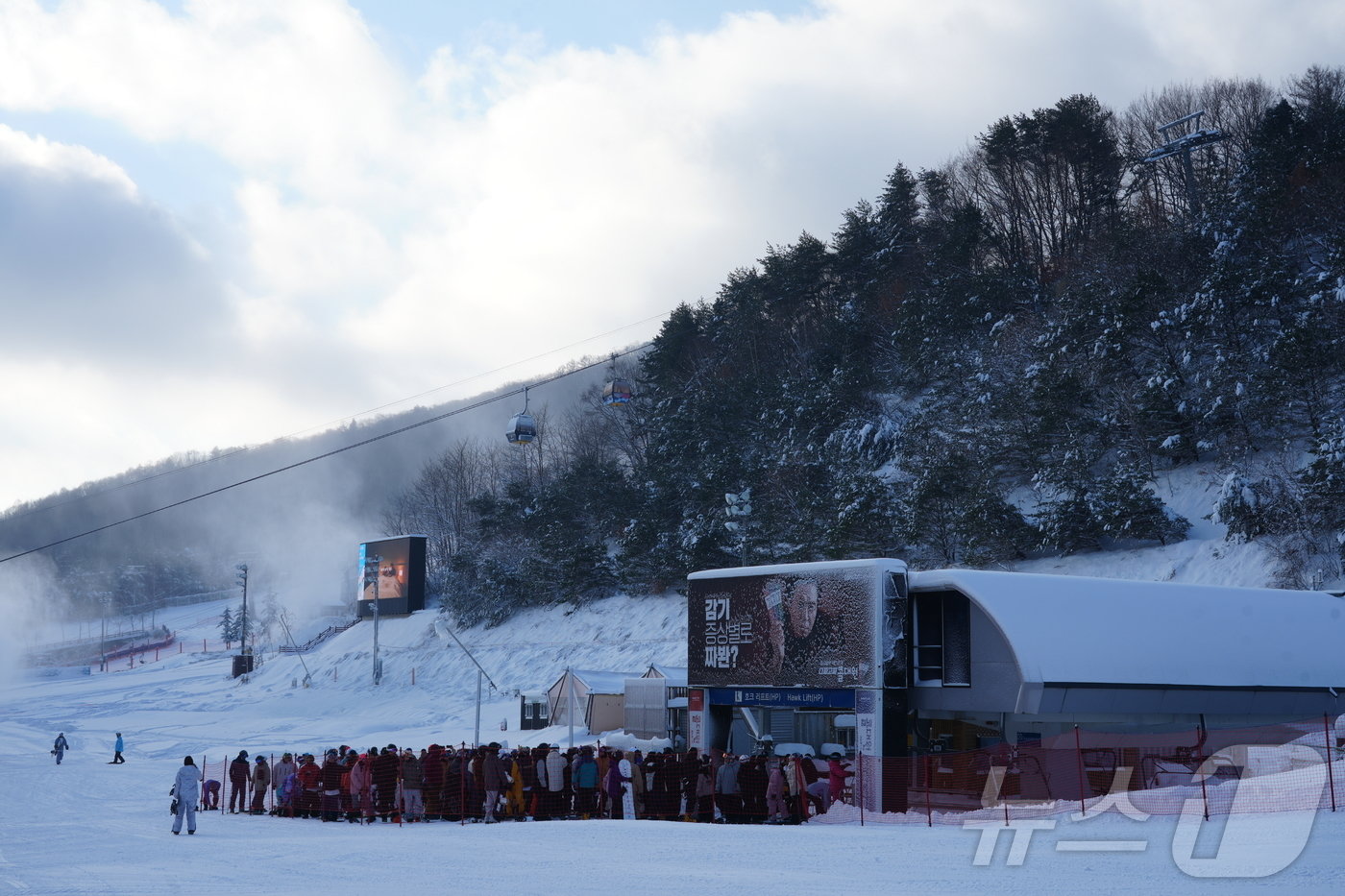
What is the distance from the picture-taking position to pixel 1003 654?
63.4 feet

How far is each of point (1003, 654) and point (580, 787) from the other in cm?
741

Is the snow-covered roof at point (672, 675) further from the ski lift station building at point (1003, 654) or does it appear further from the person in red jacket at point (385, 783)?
the person in red jacket at point (385, 783)

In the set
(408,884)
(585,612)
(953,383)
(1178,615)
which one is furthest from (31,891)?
(585,612)

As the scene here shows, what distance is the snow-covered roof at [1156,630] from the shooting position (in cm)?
1948

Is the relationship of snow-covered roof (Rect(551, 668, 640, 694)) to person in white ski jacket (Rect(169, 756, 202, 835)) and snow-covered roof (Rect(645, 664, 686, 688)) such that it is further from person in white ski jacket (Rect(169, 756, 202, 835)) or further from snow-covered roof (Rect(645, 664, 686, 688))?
person in white ski jacket (Rect(169, 756, 202, 835))

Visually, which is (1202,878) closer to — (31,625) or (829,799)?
(829,799)

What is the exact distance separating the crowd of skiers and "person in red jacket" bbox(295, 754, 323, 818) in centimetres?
62

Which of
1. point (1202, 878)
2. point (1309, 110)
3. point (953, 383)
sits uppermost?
point (1309, 110)

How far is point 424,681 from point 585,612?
28.6 feet

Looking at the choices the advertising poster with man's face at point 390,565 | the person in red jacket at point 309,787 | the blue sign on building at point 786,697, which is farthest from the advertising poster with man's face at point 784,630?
the advertising poster with man's face at point 390,565

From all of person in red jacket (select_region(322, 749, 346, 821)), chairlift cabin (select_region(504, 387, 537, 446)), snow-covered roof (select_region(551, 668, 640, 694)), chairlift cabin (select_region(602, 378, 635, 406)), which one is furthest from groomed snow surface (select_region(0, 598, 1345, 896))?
chairlift cabin (select_region(602, 378, 635, 406))

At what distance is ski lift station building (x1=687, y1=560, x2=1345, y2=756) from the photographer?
19594 mm

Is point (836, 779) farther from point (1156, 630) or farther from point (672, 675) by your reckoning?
point (672, 675)

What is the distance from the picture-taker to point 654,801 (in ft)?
62.6
